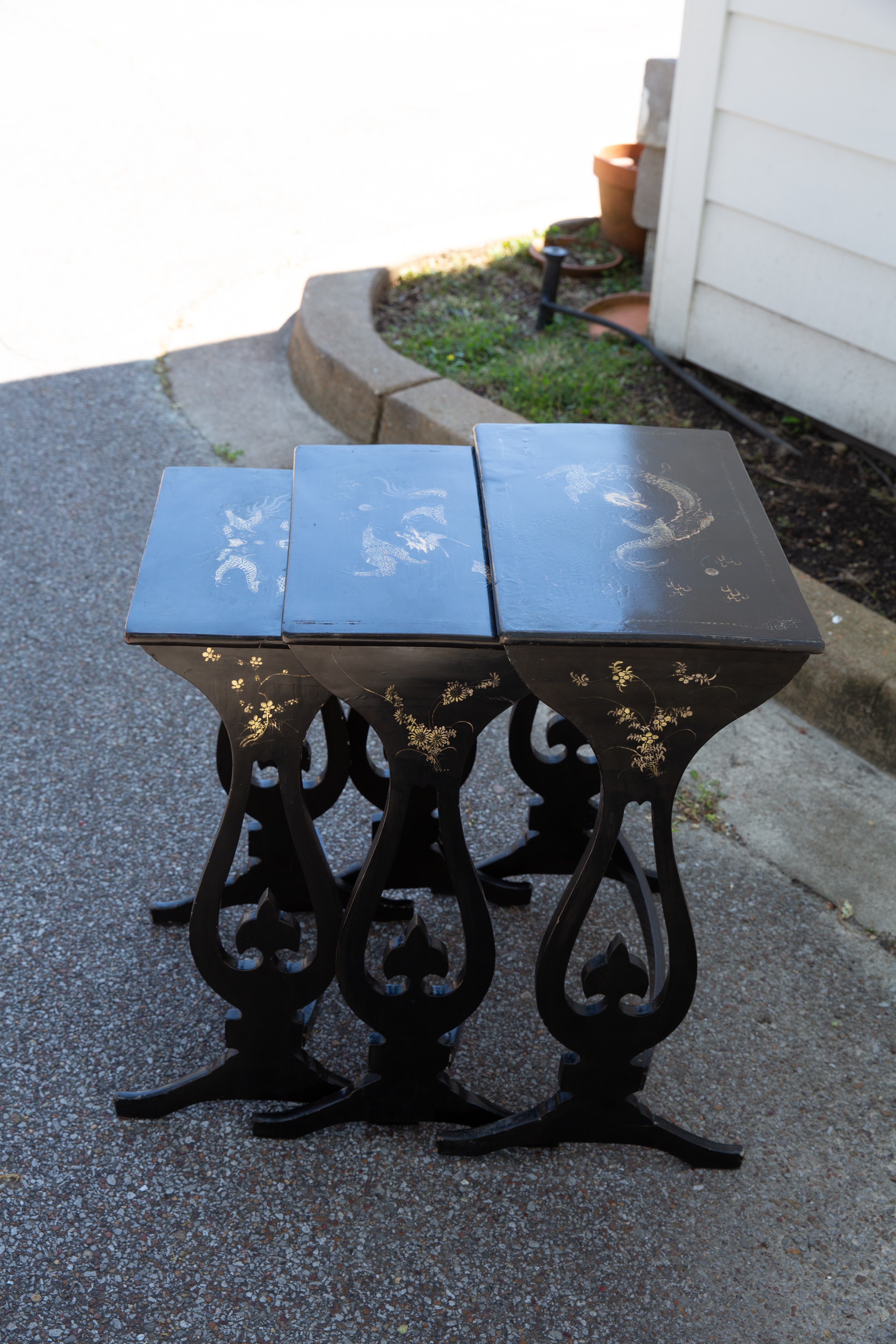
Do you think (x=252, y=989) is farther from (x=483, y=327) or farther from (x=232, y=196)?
(x=232, y=196)

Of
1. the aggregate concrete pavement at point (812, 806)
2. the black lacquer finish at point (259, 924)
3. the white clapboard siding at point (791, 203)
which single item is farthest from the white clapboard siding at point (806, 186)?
the black lacquer finish at point (259, 924)

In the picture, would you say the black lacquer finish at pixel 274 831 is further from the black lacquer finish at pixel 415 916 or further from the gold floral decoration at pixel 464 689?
the gold floral decoration at pixel 464 689

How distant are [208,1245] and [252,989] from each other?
0.42 meters

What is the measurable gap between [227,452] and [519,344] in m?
1.33

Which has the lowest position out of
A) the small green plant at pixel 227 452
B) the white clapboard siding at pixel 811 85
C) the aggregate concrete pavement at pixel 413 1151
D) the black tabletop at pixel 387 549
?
the aggregate concrete pavement at pixel 413 1151

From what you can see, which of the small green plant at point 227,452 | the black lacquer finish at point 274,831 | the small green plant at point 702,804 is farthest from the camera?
the small green plant at point 227,452

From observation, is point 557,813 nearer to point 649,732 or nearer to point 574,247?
point 649,732

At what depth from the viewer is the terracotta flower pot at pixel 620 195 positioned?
4969 mm

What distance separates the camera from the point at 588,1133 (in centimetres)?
199

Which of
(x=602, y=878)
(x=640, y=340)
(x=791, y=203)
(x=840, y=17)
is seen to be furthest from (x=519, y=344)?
(x=602, y=878)

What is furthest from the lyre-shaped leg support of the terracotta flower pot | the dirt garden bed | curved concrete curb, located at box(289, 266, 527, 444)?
the terracotta flower pot

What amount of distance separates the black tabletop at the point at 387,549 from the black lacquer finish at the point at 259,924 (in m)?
0.15

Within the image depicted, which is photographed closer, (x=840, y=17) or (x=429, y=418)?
(x=840, y=17)

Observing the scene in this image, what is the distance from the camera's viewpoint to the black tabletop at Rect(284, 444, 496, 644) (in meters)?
1.57
